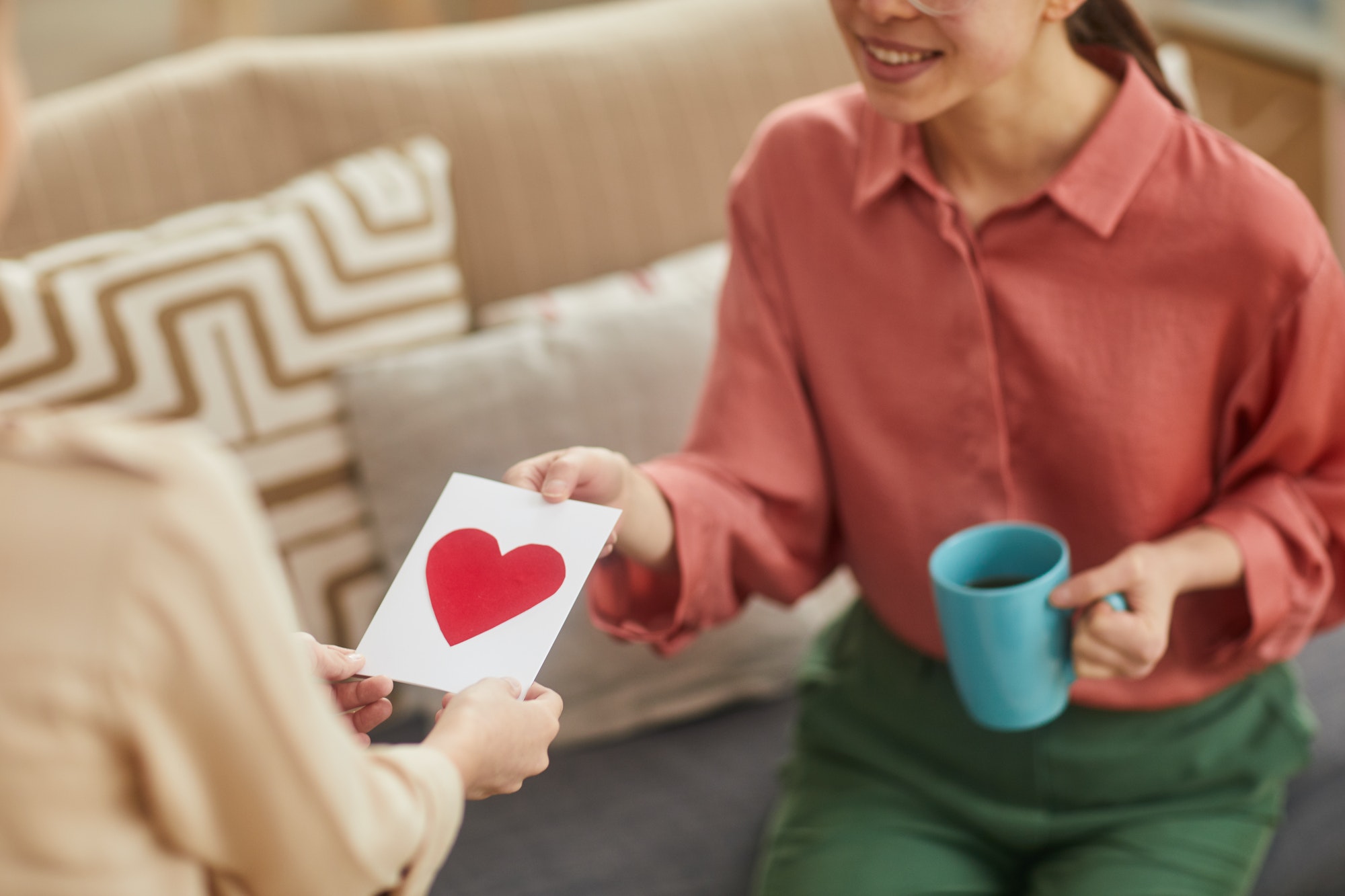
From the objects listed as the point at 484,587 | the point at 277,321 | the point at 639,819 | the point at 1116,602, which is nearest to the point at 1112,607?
the point at 1116,602

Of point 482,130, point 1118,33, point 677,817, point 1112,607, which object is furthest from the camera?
point 482,130

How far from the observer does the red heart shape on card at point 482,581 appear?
919 millimetres

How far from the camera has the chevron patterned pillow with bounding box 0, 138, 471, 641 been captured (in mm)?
1376

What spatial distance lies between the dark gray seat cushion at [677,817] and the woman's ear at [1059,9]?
780mm

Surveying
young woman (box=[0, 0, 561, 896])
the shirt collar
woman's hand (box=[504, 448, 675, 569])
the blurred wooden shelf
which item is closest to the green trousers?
woman's hand (box=[504, 448, 675, 569])

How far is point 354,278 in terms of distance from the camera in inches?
57.9

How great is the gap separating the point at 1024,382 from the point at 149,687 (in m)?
0.80

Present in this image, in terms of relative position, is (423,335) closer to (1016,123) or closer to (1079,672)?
(1016,123)

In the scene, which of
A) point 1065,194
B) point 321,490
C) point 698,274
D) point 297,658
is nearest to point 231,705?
point 297,658

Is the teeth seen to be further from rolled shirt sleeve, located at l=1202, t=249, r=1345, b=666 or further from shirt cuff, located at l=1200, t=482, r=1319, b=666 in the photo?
shirt cuff, located at l=1200, t=482, r=1319, b=666

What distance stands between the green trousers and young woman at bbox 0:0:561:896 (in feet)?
2.13

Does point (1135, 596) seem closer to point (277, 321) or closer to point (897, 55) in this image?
point (897, 55)

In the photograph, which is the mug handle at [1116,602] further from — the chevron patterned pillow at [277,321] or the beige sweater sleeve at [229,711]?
the chevron patterned pillow at [277,321]

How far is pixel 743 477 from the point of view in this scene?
4.11 feet
